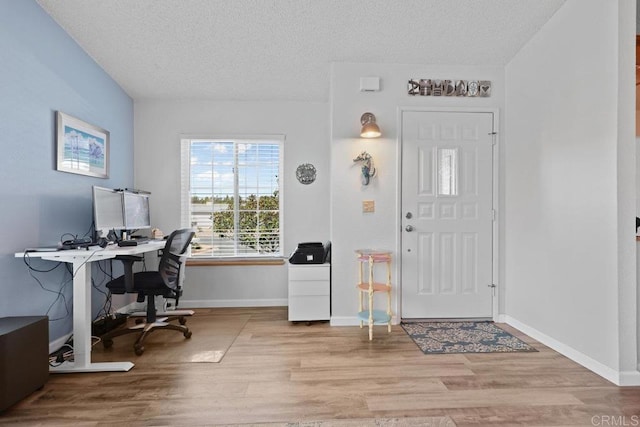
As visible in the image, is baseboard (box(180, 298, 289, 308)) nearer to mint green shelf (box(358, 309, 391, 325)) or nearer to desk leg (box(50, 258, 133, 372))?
mint green shelf (box(358, 309, 391, 325))

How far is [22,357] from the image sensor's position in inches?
73.5

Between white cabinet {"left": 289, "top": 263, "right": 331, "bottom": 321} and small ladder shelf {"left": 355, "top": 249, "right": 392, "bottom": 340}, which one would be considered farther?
white cabinet {"left": 289, "top": 263, "right": 331, "bottom": 321}

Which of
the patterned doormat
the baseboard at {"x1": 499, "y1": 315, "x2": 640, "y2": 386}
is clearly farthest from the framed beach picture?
the baseboard at {"x1": 499, "y1": 315, "x2": 640, "y2": 386}

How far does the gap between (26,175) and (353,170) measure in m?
2.68

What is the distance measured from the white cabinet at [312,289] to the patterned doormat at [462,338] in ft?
2.71

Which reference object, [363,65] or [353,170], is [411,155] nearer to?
[353,170]

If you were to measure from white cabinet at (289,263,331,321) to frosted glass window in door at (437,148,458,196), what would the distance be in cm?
147

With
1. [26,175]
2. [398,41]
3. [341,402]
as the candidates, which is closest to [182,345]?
[341,402]

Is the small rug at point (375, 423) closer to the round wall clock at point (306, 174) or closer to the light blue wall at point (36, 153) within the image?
the light blue wall at point (36, 153)

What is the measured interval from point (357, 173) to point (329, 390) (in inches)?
79.3

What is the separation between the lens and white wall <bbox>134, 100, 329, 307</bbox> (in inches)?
158

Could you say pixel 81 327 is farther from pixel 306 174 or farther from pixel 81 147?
pixel 306 174

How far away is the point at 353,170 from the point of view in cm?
328

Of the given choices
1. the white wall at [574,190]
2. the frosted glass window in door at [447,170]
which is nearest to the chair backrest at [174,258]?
the frosted glass window in door at [447,170]
